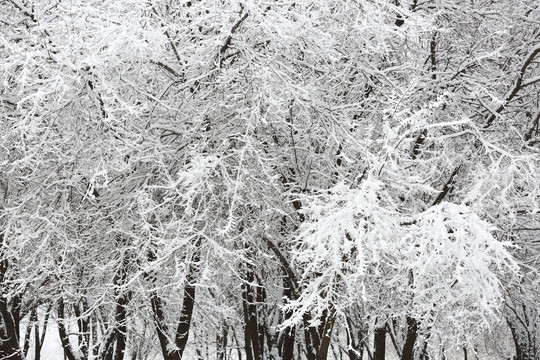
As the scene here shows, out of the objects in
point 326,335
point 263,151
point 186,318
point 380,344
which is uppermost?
point 263,151

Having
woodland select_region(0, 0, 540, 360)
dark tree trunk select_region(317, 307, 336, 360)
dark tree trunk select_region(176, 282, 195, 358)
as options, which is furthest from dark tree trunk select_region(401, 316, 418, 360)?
dark tree trunk select_region(176, 282, 195, 358)

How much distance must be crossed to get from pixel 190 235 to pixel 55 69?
299 centimetres

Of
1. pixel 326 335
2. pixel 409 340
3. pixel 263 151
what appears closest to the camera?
pixel 326 335

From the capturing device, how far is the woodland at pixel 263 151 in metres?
7.35

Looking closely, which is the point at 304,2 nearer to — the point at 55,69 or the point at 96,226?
the point at 55,69

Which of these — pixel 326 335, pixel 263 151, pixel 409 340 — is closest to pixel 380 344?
pixel 409 340

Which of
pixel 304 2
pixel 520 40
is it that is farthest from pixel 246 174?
pixel 520 40

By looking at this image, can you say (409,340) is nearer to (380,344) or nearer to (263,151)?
(380,344)

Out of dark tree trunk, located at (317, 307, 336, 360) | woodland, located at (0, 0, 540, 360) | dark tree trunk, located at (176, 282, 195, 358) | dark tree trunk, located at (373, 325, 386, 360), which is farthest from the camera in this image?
dark tree trunk, located at (373, 325, 386, 360)

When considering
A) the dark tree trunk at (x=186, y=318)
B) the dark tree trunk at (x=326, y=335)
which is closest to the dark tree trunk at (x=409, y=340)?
the dark tree trunk at (x=326, y=335)

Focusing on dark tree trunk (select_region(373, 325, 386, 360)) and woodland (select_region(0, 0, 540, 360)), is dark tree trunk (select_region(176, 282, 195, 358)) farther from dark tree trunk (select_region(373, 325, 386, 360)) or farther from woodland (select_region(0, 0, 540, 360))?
dark tree trunk (select_region(373, 325, 386, 360))

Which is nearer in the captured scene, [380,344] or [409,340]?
[409,340]

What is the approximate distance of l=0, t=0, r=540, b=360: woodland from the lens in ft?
24.1

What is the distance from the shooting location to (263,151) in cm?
912
